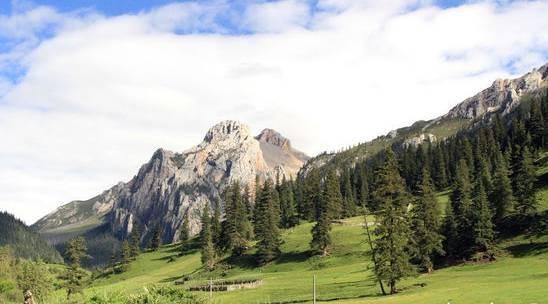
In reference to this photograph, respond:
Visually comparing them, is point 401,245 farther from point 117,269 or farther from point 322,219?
point 117,269

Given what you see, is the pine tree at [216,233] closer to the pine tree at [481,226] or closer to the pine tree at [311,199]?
the pine tree at [311,199]

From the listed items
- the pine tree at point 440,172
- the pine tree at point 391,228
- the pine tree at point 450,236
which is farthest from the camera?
the pine tree at point 440,172

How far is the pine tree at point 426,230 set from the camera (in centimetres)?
8325

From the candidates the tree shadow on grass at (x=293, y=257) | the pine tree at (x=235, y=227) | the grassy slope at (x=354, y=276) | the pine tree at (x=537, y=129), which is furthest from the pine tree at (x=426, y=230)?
the pine tree at (x=537, y=129)

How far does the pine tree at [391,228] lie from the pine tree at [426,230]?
56.0 feet

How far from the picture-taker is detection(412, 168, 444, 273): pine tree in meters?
83.2

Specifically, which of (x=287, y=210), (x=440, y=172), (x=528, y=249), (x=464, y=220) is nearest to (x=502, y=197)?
(x=464, y=220)

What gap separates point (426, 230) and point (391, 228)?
24.6 metres

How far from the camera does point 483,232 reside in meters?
84.9

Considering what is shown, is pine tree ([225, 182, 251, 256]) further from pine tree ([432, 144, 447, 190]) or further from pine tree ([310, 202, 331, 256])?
pine tree ([432, 144, 447, 190])

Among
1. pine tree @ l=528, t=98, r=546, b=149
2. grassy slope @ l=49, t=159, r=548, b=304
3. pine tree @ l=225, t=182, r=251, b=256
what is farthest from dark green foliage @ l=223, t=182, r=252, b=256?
pine tree @ l=528, t=98, r=546, b=149

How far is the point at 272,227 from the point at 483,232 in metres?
49.8

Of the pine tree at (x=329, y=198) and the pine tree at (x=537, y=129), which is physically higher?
the pine tree at (x=537, y=129)

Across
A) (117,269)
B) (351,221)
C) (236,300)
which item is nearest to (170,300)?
(236,300)
